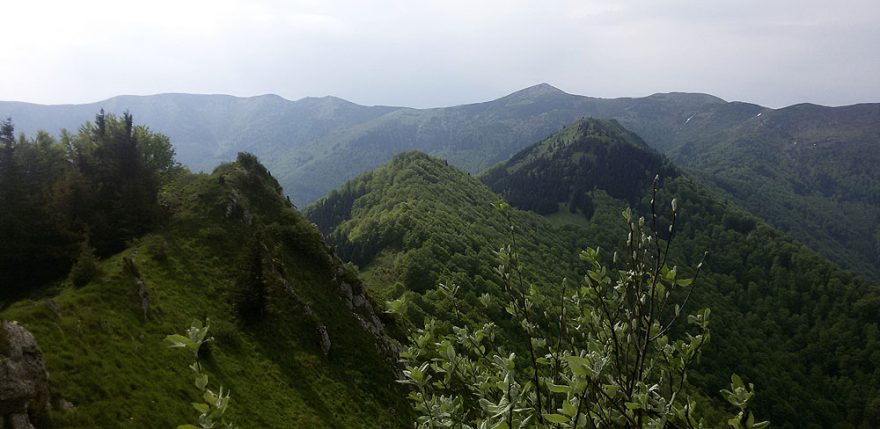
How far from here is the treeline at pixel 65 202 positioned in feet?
105

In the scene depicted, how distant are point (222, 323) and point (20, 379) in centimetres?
1958

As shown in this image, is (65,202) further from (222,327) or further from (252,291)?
(222,327)

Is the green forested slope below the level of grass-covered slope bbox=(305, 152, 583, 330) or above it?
above

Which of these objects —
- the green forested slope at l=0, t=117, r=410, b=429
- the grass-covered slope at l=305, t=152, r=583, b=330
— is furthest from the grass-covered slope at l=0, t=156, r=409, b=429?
the grass-covered slope at l=305, t=152, r=583, b=330

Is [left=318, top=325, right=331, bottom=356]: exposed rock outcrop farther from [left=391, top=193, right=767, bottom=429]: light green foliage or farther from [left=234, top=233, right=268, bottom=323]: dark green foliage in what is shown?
[left=391, top=193, right=767, bottom=429]: light green foliage

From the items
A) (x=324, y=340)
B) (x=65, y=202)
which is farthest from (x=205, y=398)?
(x=65, y=202)

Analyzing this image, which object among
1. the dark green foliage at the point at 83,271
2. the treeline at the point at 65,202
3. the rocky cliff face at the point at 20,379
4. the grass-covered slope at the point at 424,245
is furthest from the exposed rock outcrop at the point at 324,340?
the grass-covered slope at the point at 424,245

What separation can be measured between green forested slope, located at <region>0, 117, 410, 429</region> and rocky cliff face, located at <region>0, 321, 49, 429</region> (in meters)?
0.98

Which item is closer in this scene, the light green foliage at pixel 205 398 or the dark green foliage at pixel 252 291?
the light green foliage at pixel 205 398

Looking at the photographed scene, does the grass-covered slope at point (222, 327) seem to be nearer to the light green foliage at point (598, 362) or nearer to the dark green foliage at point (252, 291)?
the dark green foliage at point (252, 291)

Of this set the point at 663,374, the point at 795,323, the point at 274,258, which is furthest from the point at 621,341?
the point at 795,323

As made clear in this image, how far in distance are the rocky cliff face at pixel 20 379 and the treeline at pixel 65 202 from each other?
14.7 m

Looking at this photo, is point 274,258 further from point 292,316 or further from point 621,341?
point 621,341

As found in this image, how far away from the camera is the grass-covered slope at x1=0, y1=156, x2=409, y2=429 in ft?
74.5
